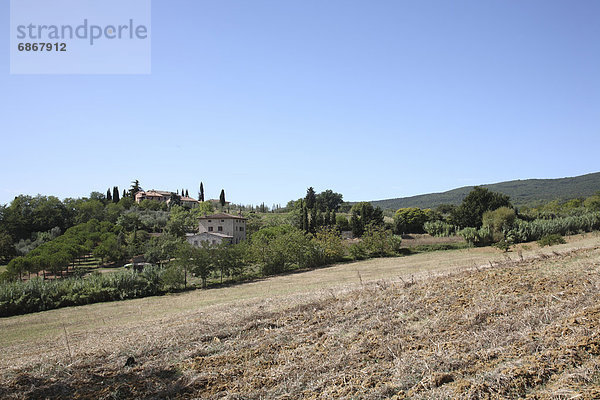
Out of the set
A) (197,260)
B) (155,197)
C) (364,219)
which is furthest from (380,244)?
(155,197)

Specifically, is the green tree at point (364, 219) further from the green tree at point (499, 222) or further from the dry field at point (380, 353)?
the dry field at point (380, 353)

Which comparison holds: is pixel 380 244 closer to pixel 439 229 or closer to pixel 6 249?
pixel 439 229

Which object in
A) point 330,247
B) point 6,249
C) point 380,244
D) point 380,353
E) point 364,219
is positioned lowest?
point 380,244

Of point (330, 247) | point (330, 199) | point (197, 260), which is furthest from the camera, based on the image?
point (330, 199)

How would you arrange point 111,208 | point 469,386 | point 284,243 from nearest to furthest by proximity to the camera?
1. point 469,386
2. point 284,243
3. point 111,208

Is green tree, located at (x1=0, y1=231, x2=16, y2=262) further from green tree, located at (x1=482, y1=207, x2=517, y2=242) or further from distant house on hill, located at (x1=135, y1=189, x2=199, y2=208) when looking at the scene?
green tree, located at (x1=482, y1=207, x2=517, y2=242)

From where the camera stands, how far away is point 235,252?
Result: 37.0 metres

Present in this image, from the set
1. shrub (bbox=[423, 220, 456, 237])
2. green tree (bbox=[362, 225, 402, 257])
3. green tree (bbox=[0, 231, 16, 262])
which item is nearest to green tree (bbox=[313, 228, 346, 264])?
green tree (bbox=[362, 225, 402, 257])

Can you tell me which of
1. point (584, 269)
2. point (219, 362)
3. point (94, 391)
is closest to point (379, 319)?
point (219, 362)

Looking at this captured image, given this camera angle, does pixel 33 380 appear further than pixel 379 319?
No

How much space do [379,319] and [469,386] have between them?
4063mm

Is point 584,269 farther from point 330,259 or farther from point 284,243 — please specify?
point 330,259

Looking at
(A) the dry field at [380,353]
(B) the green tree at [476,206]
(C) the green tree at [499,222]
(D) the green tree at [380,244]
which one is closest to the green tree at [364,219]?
(B) the green tree at [476,206]

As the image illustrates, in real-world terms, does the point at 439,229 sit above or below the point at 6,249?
below
